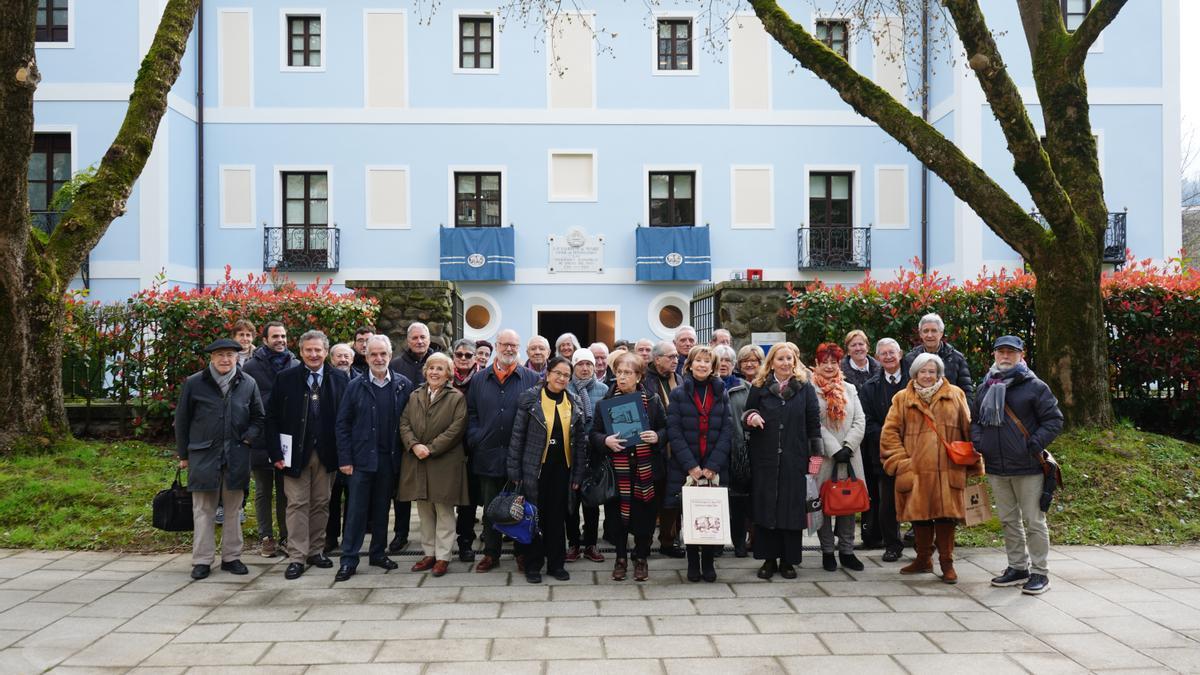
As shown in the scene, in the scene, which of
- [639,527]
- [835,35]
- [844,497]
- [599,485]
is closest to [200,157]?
[835,35]

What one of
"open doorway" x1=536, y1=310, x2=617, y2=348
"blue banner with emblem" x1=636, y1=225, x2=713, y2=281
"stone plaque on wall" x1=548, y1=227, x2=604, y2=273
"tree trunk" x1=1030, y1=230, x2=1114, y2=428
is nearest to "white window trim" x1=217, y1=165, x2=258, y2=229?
"stone plaque on wall" x1=548, y1=227, x2=604, y2=273

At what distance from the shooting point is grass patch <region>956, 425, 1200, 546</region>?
7605 millimetres

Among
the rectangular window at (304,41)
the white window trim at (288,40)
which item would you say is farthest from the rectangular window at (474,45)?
the rectangular window at (304,41)

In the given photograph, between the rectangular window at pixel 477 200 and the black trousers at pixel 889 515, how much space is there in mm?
14390

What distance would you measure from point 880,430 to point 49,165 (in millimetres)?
19079

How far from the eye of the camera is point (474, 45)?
20.1m

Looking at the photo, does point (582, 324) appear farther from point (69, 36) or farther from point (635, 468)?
point (635, 468)

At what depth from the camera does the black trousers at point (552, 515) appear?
→ 259 inches

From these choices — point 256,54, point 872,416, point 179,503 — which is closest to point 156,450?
point 179,503

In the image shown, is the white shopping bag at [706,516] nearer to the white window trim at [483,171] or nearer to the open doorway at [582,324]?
the open doorway at [582,324]

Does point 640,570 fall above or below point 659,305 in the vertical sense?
below

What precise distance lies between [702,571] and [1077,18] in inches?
733

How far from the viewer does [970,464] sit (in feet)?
20.9

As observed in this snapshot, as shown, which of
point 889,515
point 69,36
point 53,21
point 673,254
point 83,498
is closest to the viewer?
point 889,515
